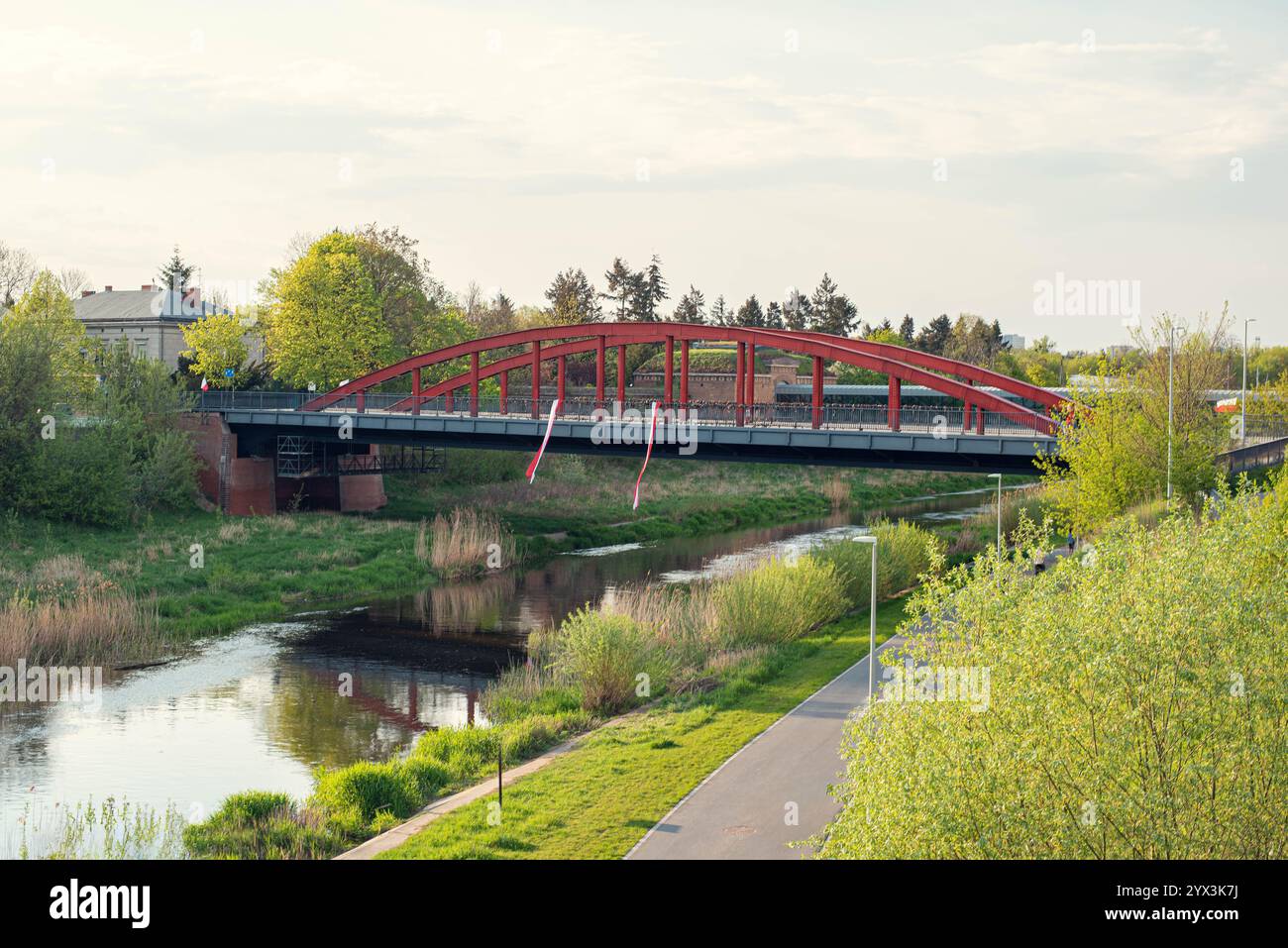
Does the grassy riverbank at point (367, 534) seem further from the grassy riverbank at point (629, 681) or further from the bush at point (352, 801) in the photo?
the bush at point (352, 801)

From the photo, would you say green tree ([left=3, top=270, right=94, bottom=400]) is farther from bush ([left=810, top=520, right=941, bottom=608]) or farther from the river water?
bush ([left=810, top=520, right=941, bottom=608])

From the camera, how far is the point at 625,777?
18.4m

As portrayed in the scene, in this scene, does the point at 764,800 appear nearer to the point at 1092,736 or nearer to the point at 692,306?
the point at 1092,736

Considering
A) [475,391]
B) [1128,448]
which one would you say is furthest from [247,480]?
[1128,448]

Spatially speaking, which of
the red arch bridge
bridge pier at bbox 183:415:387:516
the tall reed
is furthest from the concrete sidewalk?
bridge pier at bbox 183:415:387:516

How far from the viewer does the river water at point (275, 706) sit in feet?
64.6

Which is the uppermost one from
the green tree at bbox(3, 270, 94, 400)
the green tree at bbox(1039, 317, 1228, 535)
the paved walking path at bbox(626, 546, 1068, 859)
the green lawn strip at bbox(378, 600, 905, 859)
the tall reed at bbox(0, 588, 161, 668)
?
the green tree at bbox(3, 270, 94, 400)

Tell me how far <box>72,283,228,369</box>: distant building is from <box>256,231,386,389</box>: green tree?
24.0 meters

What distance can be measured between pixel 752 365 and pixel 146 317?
55.8 meters

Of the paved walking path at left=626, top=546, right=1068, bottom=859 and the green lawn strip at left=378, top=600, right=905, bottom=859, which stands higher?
the paved walking path at left=626, top=546, right=1068, bottom=859

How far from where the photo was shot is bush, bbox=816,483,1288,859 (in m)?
11.4

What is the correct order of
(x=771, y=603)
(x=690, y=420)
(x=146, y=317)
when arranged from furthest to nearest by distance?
(x=146, y=317) → (x=690, y=420) → (x=771, y=603)
